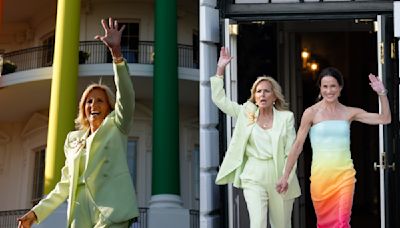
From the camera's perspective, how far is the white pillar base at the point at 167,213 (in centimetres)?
1341

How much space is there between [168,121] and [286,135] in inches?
305

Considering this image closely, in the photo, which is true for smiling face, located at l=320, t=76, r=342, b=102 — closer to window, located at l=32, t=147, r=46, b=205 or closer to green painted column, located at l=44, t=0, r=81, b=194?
green painted column, located at l=44, t=0, r=81, b=194

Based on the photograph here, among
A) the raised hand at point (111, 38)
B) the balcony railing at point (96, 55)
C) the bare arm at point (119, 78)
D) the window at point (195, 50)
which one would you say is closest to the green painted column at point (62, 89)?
the balcony railing at point (96, 55)

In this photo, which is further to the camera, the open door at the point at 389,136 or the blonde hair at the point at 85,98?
the open door at the point at 389,136

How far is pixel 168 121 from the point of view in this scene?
1352 cm

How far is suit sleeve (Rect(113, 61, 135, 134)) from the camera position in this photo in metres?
4.38

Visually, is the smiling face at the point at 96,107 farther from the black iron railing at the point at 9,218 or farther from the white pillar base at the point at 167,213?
the black iron railing at the point at 9,218

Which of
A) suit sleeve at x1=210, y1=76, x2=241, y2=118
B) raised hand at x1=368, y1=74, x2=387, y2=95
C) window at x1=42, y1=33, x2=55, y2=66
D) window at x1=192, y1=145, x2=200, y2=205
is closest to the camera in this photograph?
raised hand at x1=368, y1=74, x2=387, y2=95

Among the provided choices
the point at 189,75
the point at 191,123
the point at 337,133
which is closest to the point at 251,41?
the point at 337,133

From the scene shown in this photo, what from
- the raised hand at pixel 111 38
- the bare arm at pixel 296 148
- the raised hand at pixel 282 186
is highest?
the raised hand at pixel 111 38

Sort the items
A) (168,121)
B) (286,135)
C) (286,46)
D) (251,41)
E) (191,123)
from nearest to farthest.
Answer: (286,135)
(251,41)
(286,46)
(168,121)
(191,123)

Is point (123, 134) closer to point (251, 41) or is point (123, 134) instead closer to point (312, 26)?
point (251, 41)

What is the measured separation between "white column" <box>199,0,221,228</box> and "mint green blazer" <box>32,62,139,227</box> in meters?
3.10

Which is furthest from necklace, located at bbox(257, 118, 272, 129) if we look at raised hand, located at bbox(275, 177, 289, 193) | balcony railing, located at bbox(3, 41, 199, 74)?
balcony railing, located at bbox(3, 41, 199, 74)
